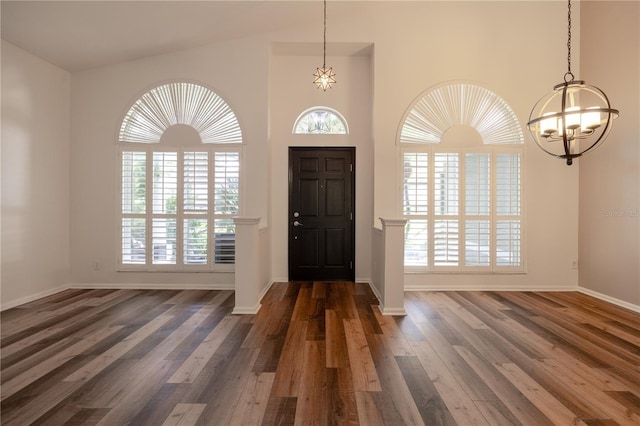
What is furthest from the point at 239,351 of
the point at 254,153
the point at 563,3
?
the point at 563,3

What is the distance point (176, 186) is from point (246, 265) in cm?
202

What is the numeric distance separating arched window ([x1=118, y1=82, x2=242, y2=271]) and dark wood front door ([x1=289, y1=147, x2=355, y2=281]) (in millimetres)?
1052

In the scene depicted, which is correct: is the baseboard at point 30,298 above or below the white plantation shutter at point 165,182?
below

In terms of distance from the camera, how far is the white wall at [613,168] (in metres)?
4.05

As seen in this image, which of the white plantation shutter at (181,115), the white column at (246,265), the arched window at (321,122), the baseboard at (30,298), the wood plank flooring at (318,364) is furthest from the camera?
the arched window at (321,122)

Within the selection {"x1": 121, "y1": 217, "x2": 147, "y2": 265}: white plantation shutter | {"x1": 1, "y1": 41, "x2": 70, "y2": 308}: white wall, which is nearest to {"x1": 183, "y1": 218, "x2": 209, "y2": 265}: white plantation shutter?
{"x1": 121, "y1": 217, "x2": 147, "y2": 265}: white plantation shutter

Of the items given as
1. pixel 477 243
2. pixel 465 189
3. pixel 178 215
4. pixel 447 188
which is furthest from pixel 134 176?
pixel 477 243

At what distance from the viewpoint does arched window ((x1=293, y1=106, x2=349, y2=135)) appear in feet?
17.9

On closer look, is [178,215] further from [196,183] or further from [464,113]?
[464,113]

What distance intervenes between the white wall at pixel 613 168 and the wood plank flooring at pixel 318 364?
22.8 inches

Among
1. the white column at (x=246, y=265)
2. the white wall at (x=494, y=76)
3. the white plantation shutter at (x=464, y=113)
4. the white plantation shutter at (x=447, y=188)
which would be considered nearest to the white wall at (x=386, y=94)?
the white wall at (x=494, y=76)

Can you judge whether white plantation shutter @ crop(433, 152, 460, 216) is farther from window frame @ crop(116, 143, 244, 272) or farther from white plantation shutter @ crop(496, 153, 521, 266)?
window frame @ crop(116, 143, 244, 272)

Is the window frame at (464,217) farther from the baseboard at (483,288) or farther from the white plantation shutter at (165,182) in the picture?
the white plantation shutter at (165,182)

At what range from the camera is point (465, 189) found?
495 cm
